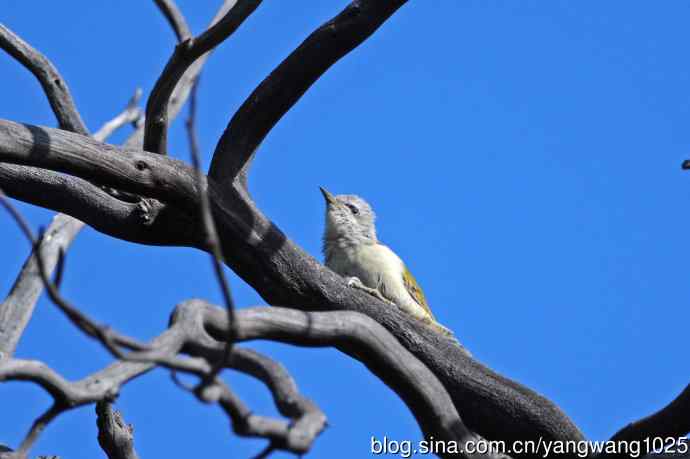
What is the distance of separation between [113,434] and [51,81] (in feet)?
8.78

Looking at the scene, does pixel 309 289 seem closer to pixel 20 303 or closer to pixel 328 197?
pixel 328 197

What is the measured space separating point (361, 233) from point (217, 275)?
5.92m

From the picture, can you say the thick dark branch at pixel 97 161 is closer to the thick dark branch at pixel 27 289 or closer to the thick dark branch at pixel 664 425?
the thick dark branch at pixel 664 425

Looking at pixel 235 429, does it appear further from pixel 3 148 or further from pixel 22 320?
pixel 22 320

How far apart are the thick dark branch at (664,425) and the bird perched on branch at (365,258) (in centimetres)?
236

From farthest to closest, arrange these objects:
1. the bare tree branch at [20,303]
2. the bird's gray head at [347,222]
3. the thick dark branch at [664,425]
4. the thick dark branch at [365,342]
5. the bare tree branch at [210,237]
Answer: the bare tree branch at [20,303]
the bird's gray head at [347,222]
the thick dark branch at [664,425]
the thick dark branch at [365,342]
the bare tree branch at [210,237]

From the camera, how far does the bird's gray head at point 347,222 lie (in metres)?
8.59

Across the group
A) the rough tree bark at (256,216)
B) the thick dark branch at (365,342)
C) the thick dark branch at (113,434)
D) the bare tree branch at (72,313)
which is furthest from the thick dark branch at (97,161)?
the bare tree branch at (72,313)

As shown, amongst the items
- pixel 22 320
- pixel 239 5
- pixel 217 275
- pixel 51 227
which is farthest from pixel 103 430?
pixel 51 227

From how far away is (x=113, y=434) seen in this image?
5.71 m

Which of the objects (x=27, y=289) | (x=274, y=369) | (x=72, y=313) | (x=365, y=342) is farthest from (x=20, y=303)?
(x=72, y=313)

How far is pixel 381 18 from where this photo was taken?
5.53 metres

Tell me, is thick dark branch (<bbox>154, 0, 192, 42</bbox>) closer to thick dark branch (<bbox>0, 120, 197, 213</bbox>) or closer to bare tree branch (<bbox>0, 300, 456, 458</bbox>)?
thick dark branch (<bbox>0, 120, 197, 213</bbox>)

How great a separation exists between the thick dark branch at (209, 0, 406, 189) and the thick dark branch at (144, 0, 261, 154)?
363 millimetres
